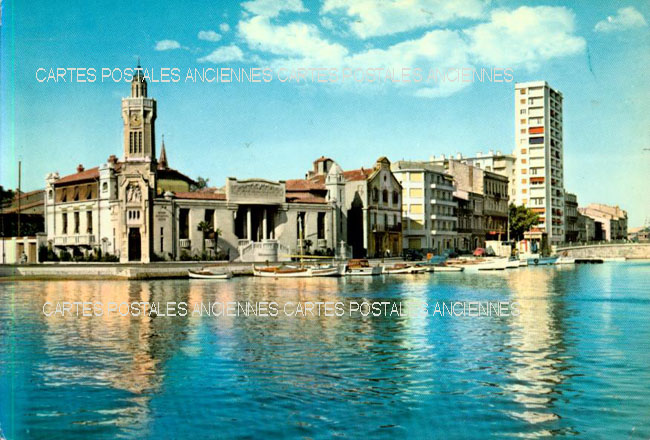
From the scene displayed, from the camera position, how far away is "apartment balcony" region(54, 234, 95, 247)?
71.9 m

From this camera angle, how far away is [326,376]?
17.4m

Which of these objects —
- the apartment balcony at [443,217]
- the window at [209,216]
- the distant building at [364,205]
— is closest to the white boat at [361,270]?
the window at [209,216]

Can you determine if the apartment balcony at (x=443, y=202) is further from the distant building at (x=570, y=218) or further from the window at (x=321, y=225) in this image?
the distant building at (x=570, y=218)

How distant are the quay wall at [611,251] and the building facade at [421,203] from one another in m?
29.3

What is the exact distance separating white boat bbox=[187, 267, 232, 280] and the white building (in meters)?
83.2

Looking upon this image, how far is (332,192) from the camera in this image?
8312cm

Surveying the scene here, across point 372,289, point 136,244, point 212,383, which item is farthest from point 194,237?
point 212,383

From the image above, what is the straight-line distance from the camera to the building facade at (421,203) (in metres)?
96.0

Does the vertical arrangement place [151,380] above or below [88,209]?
below

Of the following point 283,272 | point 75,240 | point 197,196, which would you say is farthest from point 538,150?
point 75,240

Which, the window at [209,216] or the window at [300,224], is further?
the window at [300,224]

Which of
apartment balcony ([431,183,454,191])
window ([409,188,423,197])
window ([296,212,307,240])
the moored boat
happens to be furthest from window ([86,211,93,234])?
the moored boat

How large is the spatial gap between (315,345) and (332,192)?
61.8 m

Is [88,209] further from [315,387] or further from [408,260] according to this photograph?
[315,387]
